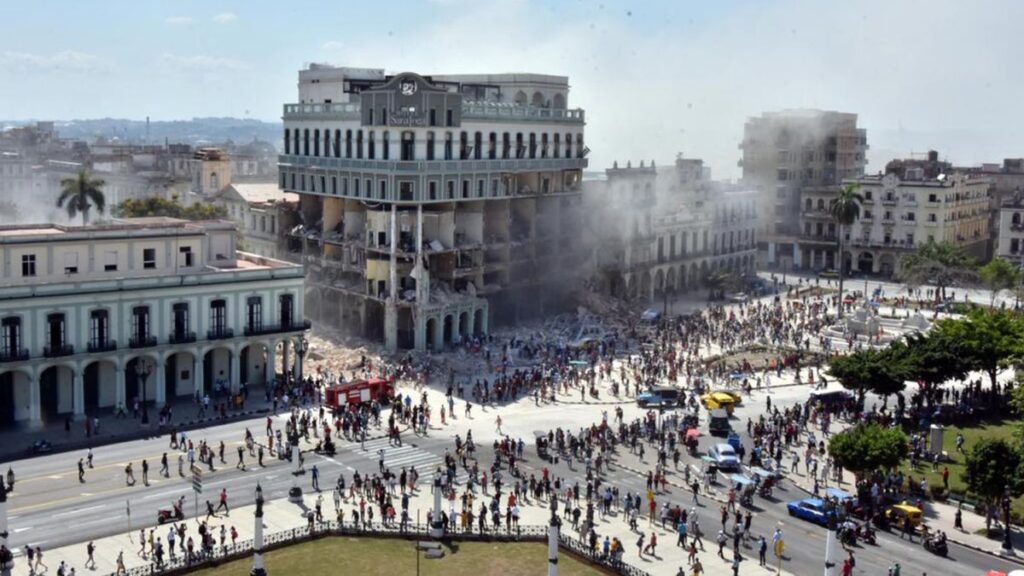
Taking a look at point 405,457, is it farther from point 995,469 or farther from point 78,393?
point 995,469

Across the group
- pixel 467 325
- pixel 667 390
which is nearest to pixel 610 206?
pixel 467 325

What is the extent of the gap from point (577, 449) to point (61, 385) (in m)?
28.1

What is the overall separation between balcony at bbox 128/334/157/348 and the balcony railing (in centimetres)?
590

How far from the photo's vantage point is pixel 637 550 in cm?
4562

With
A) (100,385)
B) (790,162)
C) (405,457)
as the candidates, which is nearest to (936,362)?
(405,457)

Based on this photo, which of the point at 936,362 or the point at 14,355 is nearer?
the point at 14,355

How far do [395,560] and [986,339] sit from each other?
43343 millimetres

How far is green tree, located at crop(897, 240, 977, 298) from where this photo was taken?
114188mm

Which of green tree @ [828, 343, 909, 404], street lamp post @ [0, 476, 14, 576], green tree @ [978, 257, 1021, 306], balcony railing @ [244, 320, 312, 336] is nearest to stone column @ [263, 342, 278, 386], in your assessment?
balcony railing @ [244, 320, 312, 336]

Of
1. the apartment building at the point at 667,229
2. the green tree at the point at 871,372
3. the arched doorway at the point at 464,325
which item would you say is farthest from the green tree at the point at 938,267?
the arched doorway at the point at 464,325

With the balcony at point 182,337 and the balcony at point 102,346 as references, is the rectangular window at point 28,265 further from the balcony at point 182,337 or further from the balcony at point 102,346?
the balcony at point 182,337

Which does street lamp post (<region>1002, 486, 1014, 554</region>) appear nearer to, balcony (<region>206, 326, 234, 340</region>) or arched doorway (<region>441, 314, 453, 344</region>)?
balcony (<region>206, 326, 234, 340</region>)

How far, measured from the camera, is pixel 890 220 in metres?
131

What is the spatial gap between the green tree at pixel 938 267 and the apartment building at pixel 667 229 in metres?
16.9
